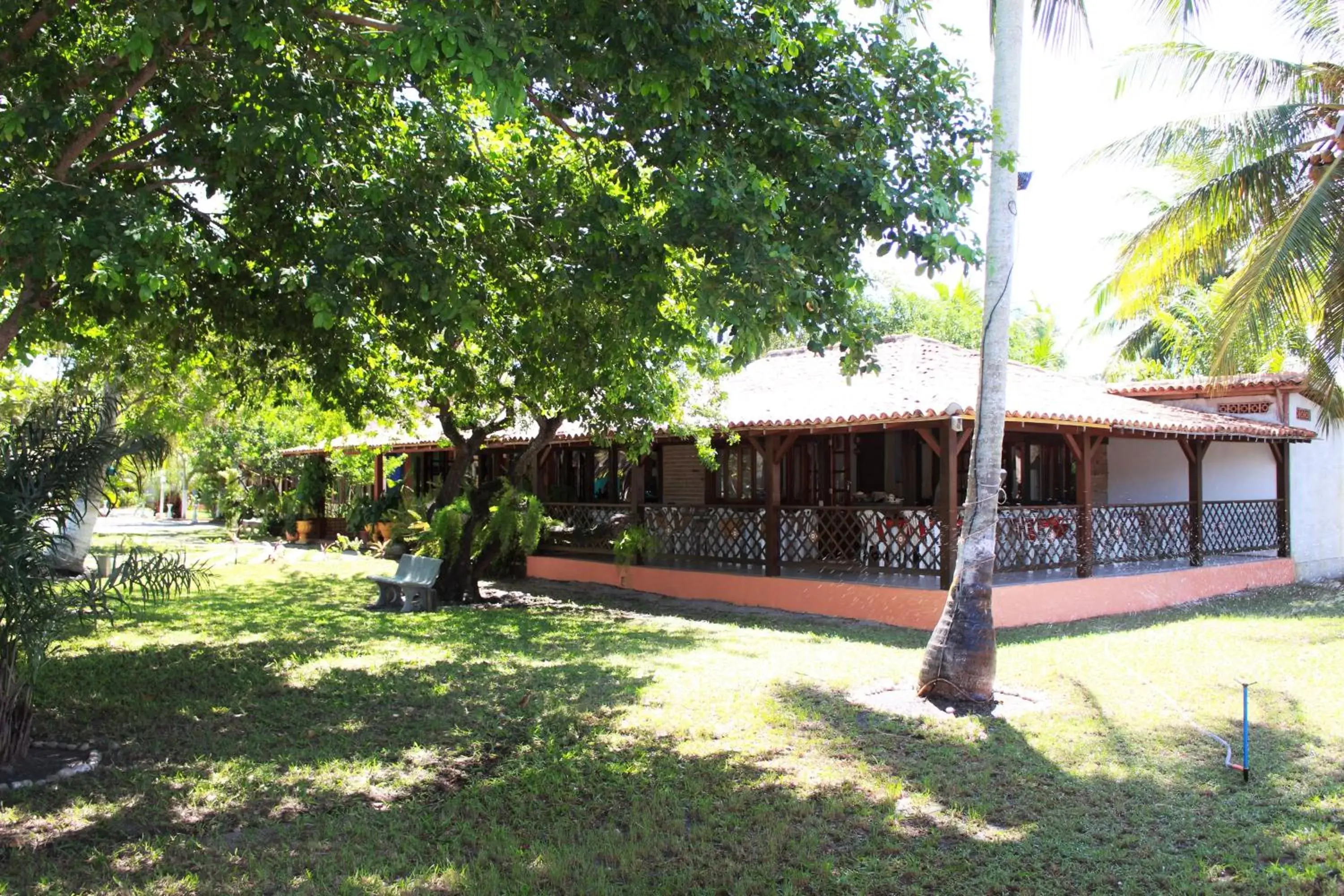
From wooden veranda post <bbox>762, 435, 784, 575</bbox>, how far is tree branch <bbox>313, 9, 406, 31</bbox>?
8.29 m

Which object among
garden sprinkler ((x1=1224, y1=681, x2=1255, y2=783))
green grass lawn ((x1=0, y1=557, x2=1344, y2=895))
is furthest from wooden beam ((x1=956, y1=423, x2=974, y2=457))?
garden sprinkler ((x1=1224, y1=681, x2=1255, y2=783))

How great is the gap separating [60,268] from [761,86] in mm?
4575

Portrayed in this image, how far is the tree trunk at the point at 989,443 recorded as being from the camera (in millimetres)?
7926

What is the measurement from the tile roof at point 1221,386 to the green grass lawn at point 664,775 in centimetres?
788

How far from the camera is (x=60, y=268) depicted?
600 cm

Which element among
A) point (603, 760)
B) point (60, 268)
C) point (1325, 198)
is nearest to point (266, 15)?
point (60, 268)

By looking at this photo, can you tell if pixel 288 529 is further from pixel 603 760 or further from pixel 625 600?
pixel 603 760

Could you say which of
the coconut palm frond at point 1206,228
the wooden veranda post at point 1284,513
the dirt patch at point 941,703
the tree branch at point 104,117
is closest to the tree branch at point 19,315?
the tree branch at point 104,117

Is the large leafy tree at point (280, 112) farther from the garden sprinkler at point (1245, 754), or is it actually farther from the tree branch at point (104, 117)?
the garden sprinkler at point (1245, 754)

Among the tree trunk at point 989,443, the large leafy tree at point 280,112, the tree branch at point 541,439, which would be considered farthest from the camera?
the tree branch at point 541,439

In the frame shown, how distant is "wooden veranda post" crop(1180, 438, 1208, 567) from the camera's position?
15.9 m

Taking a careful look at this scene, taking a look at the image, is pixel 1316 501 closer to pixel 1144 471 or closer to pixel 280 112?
pixel 1144 471

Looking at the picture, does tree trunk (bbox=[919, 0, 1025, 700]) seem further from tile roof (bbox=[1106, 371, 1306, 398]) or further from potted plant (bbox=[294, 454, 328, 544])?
potted plant (bbox=[294, 454, 328, 544])

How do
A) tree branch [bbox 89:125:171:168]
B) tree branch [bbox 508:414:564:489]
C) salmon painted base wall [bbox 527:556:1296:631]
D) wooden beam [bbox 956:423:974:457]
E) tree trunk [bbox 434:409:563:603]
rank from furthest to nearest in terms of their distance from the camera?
tree trunk [bbox 434:409:563:603]
tree branch [bbox 508:414:564:489]
salmon painted base wall [bbox 527:556:1296:631]
wooden beam [bbox 956:423:974:457]
tree branch [bbox 89:125:171:168]
